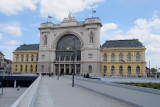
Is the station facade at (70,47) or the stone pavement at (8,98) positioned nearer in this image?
the stone pavement at (8,98)

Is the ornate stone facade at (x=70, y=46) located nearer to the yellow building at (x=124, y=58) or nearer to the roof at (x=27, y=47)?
the yellow building at (x=124, y=58)

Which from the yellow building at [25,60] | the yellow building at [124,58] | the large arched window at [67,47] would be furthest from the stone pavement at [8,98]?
the yellow building at [25,60]

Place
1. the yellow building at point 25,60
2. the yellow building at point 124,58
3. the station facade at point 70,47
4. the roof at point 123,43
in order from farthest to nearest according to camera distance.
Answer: the yellow building at point 25,60
the station facade at point 70,47
the roof at point 123,43
the yellow building at point 124,58

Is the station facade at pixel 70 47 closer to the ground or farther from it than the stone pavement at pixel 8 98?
farther from it

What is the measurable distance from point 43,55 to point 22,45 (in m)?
20.4

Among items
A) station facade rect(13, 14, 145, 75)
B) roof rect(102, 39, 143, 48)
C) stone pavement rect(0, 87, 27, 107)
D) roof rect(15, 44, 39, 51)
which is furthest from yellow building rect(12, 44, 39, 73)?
stone pavement rect(0, 87, 27, 107)

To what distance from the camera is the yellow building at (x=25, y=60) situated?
74688 mm

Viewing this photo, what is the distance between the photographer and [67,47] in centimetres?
6719

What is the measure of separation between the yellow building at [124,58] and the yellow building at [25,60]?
1297 inches

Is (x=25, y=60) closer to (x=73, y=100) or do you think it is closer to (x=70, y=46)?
(x=70, y=46)

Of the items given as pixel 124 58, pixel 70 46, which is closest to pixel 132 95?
pixel 124 58

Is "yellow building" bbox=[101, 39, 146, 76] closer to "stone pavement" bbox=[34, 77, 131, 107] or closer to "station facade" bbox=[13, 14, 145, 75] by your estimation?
"station facade" bbox=[13, 14, 145, 75]

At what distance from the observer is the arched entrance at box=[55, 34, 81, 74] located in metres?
64.6

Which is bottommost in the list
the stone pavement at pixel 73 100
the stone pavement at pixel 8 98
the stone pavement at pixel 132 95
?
the stone pavement at pixel 8 98
